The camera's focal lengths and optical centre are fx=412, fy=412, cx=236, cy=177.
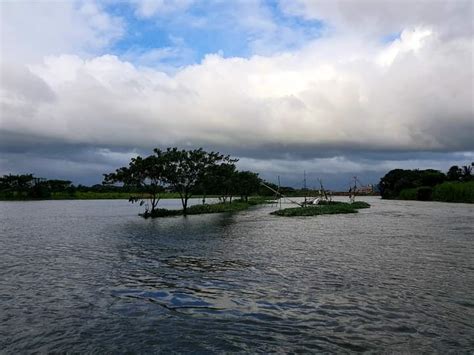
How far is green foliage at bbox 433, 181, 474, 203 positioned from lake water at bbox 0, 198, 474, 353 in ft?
356

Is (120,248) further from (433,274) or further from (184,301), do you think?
(433,274)

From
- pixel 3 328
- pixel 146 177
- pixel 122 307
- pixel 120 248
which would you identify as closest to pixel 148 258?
pixel 120 248

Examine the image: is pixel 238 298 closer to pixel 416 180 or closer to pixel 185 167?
pixel 185 167

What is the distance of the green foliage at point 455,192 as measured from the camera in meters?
126

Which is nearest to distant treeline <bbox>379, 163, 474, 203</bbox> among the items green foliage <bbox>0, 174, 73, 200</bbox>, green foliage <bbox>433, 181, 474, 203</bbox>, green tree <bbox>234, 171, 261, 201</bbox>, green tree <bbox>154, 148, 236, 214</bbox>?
green foliage <bbox>433, 181, 474, 203</bbox>

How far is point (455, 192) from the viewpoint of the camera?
440ft

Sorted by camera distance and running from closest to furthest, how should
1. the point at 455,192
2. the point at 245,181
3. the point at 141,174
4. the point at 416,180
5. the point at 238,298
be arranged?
the point at 238,298, the point at 141,174, the point at 245,181, the point at 455,192, the point at 416,180

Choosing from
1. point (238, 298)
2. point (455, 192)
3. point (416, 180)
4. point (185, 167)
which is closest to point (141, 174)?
point (185, 167)

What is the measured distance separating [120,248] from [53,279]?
11.3 meters

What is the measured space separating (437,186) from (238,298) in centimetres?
15232

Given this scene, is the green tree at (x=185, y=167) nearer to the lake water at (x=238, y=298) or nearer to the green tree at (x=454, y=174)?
the lake water at (x=238, y=298)

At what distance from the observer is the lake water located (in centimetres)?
1216

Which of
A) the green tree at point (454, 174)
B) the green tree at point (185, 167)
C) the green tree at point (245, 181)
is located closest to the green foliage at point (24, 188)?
the green tree at point (245, 181)

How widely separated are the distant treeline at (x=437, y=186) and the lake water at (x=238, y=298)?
113 meters
